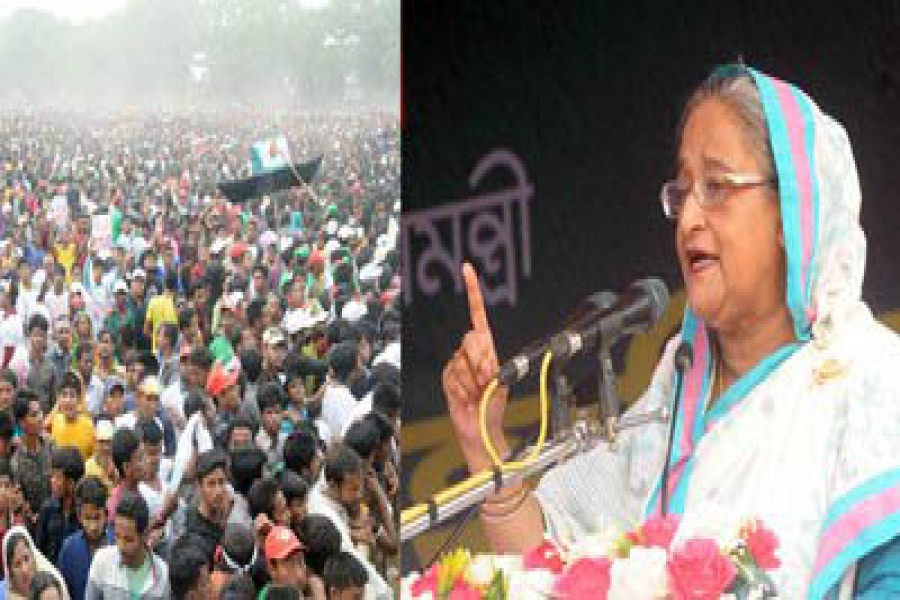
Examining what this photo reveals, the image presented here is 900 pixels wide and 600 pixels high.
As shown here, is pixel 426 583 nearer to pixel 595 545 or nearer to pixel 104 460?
pixel 595 545

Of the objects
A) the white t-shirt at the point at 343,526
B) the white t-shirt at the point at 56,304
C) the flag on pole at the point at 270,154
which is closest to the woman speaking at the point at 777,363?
the white t-shirt at the point at 343,526

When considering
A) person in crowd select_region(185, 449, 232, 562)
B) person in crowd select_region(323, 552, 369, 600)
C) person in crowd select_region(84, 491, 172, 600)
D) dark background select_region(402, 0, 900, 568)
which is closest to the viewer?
dark background select_region(402, 0, 900, 568)

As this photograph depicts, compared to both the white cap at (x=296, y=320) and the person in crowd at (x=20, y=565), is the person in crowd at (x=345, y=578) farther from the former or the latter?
the person in crowd at (x=20, y=565)

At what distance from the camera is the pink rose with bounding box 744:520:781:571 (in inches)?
121

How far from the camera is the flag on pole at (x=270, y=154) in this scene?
3943mm

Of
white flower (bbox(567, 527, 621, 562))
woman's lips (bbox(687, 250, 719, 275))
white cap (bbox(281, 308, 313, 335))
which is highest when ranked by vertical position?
woman's lips (bbox(687, 250, 719, 275))

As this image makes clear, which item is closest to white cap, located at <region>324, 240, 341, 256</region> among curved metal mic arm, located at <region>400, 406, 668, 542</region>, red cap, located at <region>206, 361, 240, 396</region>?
red cap, located at <region>206, 361, 240, 396</region>

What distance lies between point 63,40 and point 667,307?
184cm

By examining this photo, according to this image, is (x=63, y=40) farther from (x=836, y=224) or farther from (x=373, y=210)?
(x=836, y=224)

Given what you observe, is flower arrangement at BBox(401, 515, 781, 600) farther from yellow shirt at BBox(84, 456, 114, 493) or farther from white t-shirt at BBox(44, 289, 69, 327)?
white t-shirt at BBox(44, 289, 69, 327)

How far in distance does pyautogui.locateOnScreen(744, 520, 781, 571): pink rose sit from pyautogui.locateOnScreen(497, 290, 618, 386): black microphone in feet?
1.71

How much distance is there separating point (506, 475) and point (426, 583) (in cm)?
28

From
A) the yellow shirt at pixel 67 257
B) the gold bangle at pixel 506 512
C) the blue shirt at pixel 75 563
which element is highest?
the yellow shirt at pixel 67 257

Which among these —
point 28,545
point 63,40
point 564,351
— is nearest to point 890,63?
point 564,351
